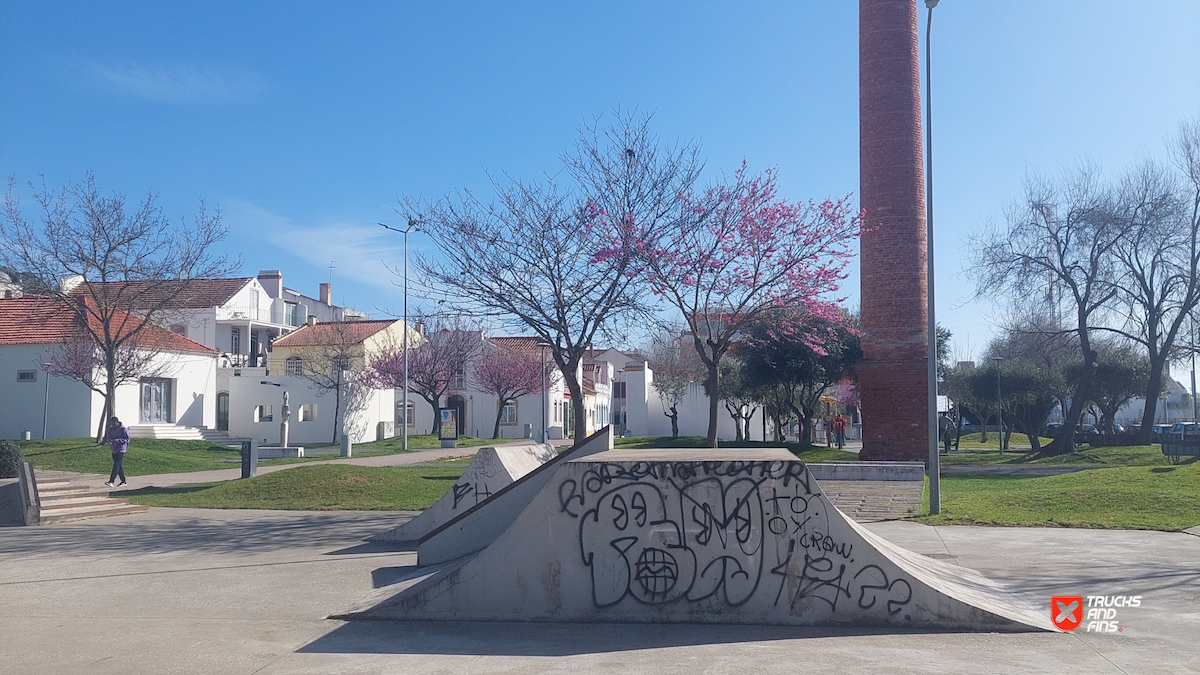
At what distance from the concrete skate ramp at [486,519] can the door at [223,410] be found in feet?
138

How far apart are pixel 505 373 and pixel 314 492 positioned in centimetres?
3355

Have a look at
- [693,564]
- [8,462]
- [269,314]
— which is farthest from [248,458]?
[269,314]

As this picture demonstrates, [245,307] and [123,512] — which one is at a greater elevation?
[245,307]

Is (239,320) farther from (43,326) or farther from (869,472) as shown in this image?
(869,472)

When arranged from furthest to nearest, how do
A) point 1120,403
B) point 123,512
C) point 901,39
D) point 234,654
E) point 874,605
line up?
point 1120,403, point 901,39, point 123,512, point 874,605, point 234,654

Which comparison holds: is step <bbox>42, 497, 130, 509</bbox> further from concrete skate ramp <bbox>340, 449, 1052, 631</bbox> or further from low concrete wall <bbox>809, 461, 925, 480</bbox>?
low concrete wall <bbox>809, 461, 925, 480</bbox>

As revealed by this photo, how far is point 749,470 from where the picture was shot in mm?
7379

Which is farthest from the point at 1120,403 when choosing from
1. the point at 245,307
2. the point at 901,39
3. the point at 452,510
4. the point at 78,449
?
the point at 245,307

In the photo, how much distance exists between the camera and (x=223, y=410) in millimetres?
47750

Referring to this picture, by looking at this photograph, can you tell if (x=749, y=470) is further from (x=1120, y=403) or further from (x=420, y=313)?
(x=1120, y=403)

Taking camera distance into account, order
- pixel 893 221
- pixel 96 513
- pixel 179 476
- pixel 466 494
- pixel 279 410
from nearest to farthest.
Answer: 1. pixel 466 494
2. pixel 96 513
3. pixel 179 476
4. pixel 893 221
5. pixel 279 410

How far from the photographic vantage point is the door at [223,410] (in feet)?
156

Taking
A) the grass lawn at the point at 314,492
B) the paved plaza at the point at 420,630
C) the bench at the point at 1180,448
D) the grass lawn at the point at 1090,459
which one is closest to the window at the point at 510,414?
the grass lawn at the point at 1090,459

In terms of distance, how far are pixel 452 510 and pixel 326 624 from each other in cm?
497
